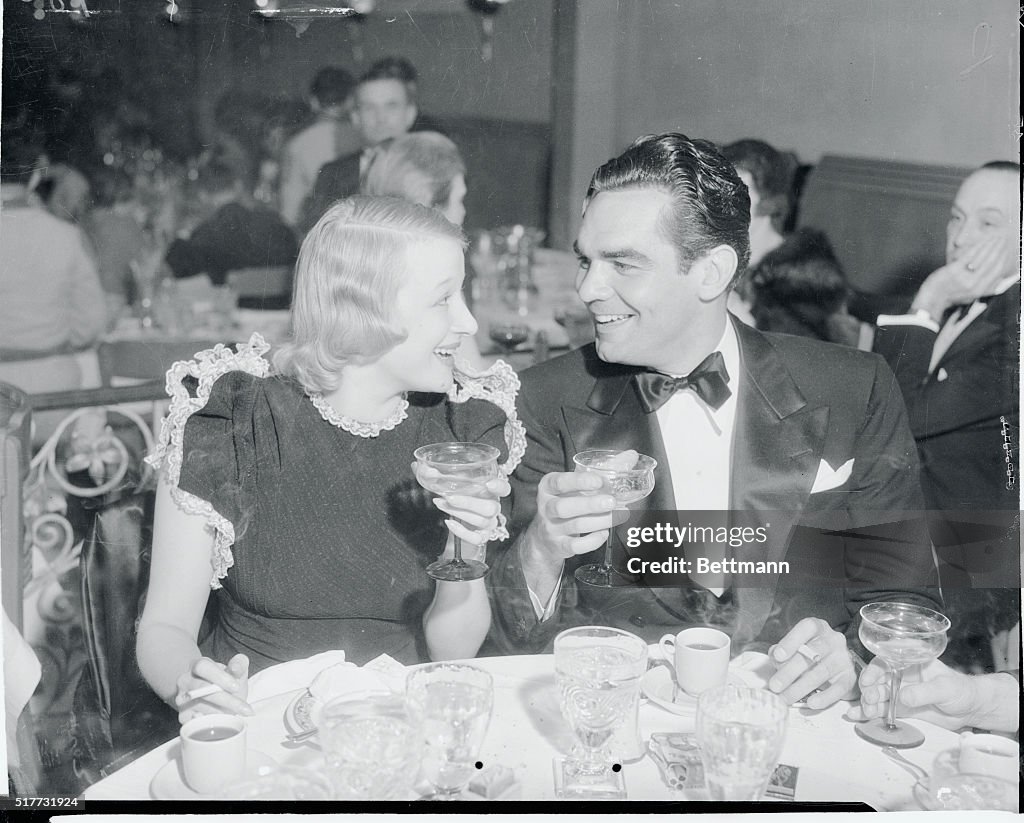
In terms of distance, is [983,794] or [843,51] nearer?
[983,794]

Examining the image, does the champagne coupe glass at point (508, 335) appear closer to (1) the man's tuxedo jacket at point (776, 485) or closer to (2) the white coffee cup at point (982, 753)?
(1) the man's tuxedo jacket at point (776, 485)

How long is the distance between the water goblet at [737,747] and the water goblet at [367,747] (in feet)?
2.10

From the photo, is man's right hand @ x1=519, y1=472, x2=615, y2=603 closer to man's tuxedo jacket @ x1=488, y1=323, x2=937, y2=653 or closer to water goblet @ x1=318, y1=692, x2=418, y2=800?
man's tuxedo jacket @ x1=488, y1=323, x2=937, y2=653

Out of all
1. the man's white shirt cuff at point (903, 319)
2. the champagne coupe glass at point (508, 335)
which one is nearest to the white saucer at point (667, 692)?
the champagne coupe glass at point (508, 335)

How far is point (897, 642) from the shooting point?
7.97ft

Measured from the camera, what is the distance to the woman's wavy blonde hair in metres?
2.54

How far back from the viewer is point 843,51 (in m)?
2.56

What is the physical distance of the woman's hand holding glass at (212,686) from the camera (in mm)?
2344

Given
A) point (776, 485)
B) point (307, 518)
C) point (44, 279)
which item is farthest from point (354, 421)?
point (776, 485)

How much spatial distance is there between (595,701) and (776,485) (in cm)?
83

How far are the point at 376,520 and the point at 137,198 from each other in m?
1.03

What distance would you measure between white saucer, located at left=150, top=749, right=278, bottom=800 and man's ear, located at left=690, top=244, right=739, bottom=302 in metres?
1.54

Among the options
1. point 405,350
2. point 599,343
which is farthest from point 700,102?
point 405,350

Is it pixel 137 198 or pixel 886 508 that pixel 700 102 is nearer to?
pixel 886 508
